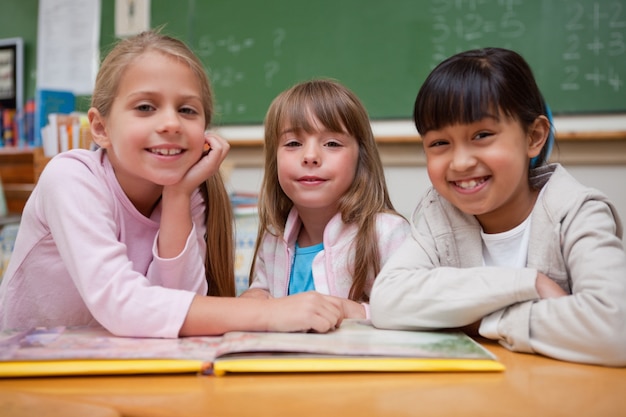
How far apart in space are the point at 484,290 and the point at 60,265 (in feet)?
2.75

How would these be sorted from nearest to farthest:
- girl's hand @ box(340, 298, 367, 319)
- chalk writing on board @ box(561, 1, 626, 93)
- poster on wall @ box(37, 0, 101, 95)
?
girl's hand @ box(340, 298, 367, 319) → chalk writing on board @ box(561, 1, 626, 93) → poster on wall @ box(37, 0, 101, 95)

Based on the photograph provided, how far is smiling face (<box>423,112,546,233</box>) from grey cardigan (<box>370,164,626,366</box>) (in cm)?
5

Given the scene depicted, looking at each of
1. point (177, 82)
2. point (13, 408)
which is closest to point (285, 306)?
point (13, 408)

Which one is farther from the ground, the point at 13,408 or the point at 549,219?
the point at 549,219

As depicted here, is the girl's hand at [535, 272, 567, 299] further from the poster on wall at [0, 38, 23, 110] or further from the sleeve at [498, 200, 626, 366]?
the poster on wall at [0, 38, 23, 110]

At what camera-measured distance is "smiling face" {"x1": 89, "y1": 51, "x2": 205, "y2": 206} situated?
1119 mm

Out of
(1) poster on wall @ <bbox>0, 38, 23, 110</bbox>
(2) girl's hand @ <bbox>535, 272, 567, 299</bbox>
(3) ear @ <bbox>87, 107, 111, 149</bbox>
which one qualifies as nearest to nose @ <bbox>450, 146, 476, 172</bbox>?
(2) girl's hand @ <bbox>535, 272, 567, 299</bbox>

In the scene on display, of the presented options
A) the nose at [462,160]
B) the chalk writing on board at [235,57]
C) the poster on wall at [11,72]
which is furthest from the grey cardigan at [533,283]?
the poster on wall at [11,72]

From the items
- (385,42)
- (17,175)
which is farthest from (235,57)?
(17,175)

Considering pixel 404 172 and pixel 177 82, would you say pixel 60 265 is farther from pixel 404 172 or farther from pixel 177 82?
pixel 404 172

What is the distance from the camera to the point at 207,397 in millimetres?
589

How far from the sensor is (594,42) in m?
2.48

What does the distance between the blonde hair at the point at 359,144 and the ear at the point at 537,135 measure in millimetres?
406

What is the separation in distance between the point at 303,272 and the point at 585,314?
752 mm
